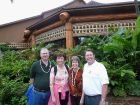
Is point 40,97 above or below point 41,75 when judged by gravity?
below

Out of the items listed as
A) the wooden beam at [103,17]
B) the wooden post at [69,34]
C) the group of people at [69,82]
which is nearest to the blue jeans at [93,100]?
the group of people at [69,82]

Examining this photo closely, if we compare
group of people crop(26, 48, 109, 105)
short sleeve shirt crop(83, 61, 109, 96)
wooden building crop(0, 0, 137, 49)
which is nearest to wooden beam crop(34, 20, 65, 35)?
wooden building crop(0, 0, 137, 49)

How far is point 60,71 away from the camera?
3836mm

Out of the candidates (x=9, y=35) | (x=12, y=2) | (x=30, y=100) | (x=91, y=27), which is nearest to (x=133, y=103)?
(x=30, y=100)

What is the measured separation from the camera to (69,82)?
382 centimetres

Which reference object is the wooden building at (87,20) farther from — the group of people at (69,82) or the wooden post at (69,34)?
the group of people at (69,82)

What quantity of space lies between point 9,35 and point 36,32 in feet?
19.0

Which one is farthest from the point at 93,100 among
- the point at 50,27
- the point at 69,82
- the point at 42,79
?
the point at 50,27

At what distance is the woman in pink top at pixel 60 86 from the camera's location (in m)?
3.77

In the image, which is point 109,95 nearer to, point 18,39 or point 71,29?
point 71,29

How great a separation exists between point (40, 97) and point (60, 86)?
1.71 ft

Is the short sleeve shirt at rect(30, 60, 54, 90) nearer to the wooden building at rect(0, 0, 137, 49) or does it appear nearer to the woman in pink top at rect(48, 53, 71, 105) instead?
the woman in pink top at rect(48, 53, 71, 105)

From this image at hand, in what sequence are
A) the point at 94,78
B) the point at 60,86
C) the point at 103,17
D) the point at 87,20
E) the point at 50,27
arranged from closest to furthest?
the point at 94,78, the point at 60,86, the point at 103,17, the point at 87,20, the point at 50,27

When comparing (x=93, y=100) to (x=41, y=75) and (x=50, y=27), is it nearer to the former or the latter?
(x=41, y=75)
